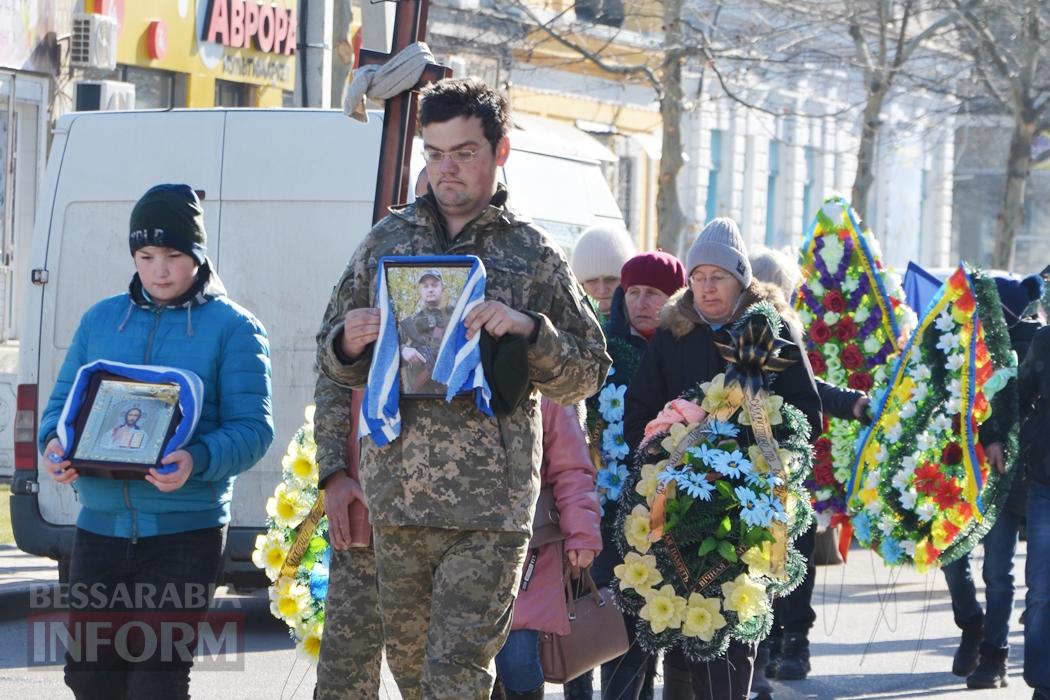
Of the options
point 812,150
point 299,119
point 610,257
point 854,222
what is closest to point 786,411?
point 610,257

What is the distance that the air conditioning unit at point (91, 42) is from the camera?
19.8 metres

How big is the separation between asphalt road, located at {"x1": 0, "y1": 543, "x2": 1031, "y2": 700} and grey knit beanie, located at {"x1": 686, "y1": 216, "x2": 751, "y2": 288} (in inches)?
80.8

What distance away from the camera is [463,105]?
4.83 metres

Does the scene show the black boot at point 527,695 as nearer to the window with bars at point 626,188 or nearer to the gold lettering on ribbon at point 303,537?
the gold lettering on ribbon at point 303,537

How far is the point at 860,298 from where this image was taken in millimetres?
10383

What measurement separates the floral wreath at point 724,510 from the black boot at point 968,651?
311 centimetres

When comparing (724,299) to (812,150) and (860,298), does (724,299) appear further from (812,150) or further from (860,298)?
(812,150)

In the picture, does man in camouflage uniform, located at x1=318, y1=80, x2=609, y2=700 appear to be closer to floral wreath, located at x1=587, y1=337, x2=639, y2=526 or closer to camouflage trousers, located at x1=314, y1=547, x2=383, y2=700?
camouflage trousers, located at x1=314, y1=547, x2=383, y2=700

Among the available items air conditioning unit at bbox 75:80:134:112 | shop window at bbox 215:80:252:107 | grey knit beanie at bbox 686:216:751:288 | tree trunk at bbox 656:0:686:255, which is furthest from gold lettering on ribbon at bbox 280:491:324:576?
shop window at bbox 215:80:252:107

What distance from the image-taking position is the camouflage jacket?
4.72m

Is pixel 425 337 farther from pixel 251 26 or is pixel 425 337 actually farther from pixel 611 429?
pixel 251 26

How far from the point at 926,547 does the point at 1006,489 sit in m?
0.44

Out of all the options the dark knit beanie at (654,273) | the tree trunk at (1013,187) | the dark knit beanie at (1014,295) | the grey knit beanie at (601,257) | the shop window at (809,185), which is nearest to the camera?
the dark knit beanie at (654,273)

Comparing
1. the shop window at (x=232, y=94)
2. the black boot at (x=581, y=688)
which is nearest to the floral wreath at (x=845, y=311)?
the black boot at (x=581, y=688)
